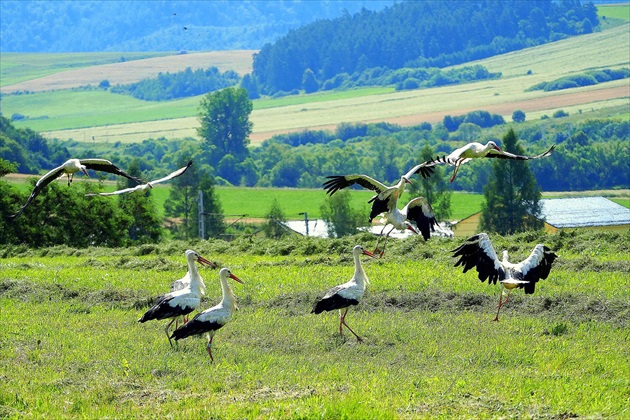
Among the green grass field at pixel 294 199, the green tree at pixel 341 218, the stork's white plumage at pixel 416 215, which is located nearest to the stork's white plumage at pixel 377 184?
the stork's white plumage at pixel 416 215

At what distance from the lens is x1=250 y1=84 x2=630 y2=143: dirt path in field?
6718 inches

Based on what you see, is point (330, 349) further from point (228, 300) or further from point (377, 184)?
point (377, 184)

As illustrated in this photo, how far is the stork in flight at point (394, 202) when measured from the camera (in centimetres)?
1962

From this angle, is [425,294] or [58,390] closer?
[58,390]

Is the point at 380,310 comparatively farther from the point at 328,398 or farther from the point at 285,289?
the point at 328,398

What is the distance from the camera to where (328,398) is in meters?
12.9

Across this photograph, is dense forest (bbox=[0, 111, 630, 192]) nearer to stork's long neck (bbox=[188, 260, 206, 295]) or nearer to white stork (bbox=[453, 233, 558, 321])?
white stork (bbox=[453, 233, 558, 321])

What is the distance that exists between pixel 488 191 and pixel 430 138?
322ft

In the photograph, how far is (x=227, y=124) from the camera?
162 m

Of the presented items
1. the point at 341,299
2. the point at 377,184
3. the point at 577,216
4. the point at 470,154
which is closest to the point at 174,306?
the point at 341,299

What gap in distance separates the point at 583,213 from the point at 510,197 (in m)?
4.46

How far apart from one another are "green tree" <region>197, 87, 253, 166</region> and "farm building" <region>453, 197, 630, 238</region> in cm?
9130

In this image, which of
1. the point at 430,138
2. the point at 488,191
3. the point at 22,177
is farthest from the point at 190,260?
the point at 430,138

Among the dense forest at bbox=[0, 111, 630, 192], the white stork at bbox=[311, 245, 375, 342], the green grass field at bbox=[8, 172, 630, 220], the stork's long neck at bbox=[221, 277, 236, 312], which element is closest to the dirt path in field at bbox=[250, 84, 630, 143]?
the dense forest at bbox=[0, 111, 630, 192]
